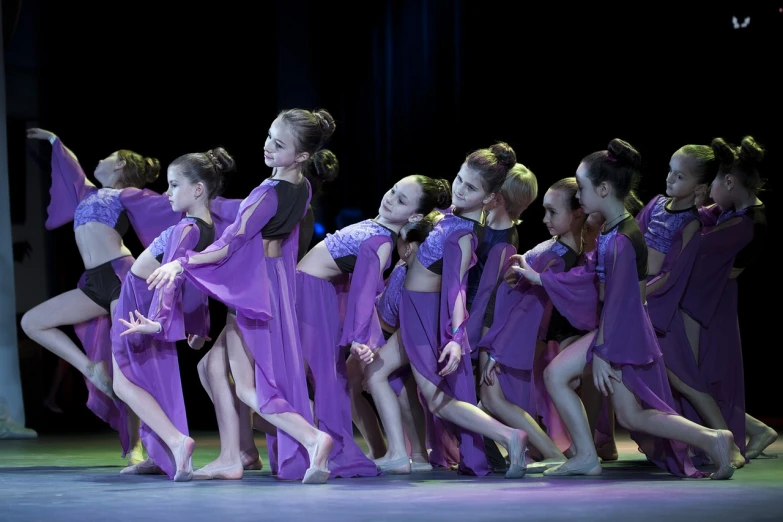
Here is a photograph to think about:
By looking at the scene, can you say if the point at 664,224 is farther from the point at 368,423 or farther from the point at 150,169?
the point at 150,169

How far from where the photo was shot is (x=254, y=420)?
472cm

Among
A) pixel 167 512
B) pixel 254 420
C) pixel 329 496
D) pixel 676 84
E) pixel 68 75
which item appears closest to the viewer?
pixel 167 512

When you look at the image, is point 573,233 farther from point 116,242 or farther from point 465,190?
point 116,242

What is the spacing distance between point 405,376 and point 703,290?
131 centimetres

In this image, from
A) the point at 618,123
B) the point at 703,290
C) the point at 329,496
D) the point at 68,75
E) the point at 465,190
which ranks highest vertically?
the point at 68,75

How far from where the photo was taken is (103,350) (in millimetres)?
5000

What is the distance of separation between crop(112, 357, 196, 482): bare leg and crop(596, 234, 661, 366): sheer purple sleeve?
4.96ft

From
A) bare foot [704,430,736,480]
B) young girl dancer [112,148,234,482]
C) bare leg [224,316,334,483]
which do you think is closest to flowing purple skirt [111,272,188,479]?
young girl dancer [112,148,234,482]

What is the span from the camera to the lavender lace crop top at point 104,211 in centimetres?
501

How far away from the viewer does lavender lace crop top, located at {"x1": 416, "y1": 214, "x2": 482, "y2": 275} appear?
14.5 feet

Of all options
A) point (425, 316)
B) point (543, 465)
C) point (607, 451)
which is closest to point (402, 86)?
point (607, 451)

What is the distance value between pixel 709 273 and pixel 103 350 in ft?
8.64

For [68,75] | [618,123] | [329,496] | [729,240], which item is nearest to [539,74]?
[618,123]

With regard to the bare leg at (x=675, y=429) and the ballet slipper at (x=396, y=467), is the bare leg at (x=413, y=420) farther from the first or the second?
the bare leg at (x=675, y=429)
